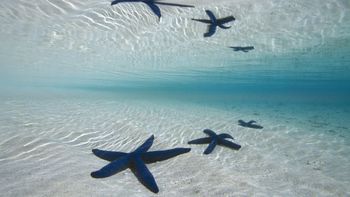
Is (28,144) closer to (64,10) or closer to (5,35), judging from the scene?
(64,10)

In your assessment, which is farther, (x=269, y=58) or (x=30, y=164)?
(x=269, y=58)

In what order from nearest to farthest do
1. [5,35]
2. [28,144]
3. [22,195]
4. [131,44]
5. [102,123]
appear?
[22,195] → [28,144] → [102,123] → [5,35] → [131,44]

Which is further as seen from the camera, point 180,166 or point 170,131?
point 170,131

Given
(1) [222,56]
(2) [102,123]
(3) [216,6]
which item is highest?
(3) [216,6]

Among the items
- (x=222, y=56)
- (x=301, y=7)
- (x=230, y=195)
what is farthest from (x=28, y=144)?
(x=222, y=56)

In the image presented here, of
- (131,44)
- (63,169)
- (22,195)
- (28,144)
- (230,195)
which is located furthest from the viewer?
(131,44)

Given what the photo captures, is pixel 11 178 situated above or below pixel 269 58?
below

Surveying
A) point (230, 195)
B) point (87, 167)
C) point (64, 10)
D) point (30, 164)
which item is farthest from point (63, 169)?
point (64, 10)

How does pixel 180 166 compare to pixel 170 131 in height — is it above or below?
above

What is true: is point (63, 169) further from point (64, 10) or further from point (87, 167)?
point (64, 10)
